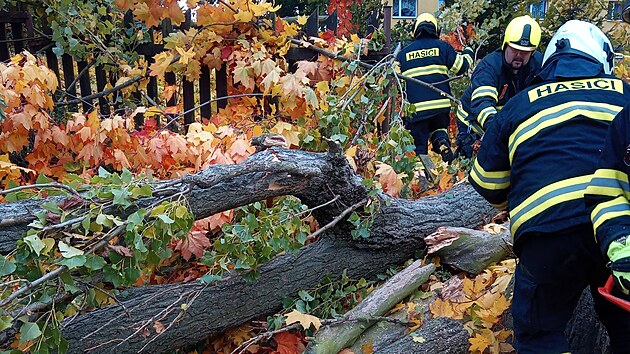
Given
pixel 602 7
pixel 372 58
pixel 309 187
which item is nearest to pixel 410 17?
pixel 602 7

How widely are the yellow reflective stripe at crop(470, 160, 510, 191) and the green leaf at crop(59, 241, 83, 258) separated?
169 cm

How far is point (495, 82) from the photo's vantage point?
4.41m

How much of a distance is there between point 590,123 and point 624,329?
0.87 m

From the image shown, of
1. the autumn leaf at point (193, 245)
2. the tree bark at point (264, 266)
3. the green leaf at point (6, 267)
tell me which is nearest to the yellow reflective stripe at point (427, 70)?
the tree bark at point (264, 266)

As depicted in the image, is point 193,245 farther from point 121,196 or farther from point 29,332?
point 29,332

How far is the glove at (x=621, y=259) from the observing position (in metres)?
1.71

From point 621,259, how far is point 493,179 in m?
0.84

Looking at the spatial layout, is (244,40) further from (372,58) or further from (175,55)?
(372,58)

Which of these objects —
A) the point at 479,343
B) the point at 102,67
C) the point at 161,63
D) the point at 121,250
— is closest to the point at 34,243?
the point at 121,250

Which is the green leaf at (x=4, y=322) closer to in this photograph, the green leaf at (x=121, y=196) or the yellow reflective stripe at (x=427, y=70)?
the green leaf at (x=121, y=196)

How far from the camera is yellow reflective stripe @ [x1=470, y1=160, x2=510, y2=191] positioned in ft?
8.18

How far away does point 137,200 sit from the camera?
2273 millimetres

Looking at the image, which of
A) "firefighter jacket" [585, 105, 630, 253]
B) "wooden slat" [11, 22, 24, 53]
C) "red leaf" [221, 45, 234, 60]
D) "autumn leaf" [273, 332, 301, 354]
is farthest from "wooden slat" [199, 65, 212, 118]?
"firefighter jacket" [585, 105, 630, 253]

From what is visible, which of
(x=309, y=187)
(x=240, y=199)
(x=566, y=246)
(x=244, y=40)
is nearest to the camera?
(x=566, y=246)
